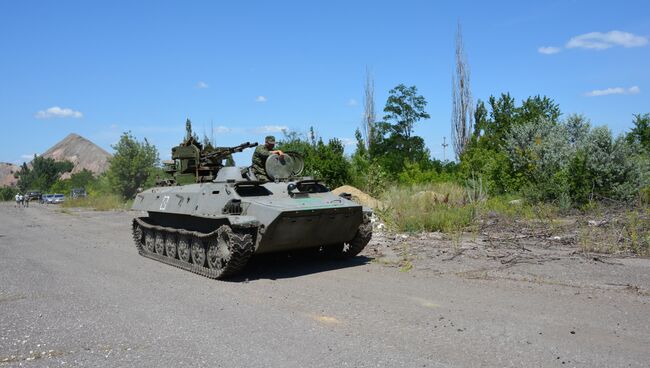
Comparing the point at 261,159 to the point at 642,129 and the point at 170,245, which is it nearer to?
the point at 170,245

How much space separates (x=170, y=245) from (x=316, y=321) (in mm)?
5805

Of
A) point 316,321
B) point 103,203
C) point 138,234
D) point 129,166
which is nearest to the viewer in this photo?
point 316,321

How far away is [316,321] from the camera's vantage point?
19.6 ft

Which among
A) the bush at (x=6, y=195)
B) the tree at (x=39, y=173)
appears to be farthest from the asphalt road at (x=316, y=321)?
the tree at (x=39, y=173)

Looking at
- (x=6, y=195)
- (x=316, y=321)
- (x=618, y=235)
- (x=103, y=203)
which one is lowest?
(x=316, y=321)

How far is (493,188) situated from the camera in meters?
20.4

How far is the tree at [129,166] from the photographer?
42.5 m

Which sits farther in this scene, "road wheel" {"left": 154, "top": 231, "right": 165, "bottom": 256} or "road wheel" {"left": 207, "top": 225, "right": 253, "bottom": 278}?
"road wheel" {"left": 154, "top": 231, "right": 165, "bottom": 256}

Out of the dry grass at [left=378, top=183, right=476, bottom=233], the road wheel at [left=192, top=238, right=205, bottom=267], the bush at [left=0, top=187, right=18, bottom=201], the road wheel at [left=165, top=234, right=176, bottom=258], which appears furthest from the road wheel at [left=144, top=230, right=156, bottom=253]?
the bush at [left=0, top=187, right=18, bottom=201]

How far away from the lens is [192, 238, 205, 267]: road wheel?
380 inches

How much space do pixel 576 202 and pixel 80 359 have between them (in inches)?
572

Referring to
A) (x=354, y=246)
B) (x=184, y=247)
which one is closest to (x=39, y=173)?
(x=184, y=247)

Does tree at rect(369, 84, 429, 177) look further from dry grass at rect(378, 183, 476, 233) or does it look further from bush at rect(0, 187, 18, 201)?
bush at rect(0, 187, 18, 201)

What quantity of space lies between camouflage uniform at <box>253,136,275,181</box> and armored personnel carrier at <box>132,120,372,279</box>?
171 mm
